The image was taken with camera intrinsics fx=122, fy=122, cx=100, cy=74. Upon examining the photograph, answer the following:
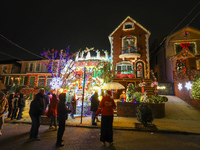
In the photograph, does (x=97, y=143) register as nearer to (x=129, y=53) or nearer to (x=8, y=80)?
(x=129, y=53)

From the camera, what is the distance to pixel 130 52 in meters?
18.3

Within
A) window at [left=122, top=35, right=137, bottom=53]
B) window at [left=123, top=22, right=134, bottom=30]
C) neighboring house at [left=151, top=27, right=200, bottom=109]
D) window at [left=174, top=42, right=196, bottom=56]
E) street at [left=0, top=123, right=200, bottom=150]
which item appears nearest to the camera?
street at [left=0, top=123, right=200, bottom=150]

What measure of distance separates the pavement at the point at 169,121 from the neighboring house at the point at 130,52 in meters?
6.73

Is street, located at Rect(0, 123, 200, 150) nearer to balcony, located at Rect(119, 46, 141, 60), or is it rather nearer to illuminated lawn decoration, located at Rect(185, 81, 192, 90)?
illuminated lawn decoration, located at Rect(185, 81, 192, 90)

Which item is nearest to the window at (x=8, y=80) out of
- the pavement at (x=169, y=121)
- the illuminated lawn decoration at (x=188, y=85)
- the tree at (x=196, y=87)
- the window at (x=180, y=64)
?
the pavement at (x=169, y=121)

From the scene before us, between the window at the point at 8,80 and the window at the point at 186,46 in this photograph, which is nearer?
the window at the point at 186,46

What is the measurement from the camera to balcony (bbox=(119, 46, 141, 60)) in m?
17.9

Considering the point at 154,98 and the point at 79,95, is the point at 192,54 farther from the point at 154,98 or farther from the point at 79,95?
the point at 79,95

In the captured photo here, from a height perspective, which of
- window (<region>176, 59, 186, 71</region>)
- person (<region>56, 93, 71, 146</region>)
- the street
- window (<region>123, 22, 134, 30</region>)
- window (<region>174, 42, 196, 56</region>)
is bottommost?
the street

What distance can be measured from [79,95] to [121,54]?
371 inches

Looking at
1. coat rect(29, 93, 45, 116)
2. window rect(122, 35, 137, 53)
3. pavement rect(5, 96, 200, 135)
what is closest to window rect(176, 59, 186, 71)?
window rect(122, 35, 137, 53)

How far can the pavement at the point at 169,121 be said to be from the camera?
6.24 meters

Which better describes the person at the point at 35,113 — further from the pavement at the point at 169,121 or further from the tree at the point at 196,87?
the tree at the point at 196,87

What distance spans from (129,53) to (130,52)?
49cm
